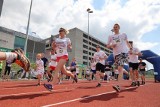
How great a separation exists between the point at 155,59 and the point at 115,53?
15244mm

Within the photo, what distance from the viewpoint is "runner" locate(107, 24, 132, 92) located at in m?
7.46

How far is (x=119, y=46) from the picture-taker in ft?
24.9

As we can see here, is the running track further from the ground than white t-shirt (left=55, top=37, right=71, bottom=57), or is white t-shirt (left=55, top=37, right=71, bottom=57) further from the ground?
white t-shirt (left=55, top=37, right=71, bottom=57)

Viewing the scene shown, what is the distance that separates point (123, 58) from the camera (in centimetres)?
748

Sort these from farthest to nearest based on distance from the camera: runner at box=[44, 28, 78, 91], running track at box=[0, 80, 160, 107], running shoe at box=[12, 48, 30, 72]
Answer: runner at box=[44, 28, 78, 91]
running shoe at box=[12, 48, 30, 72]
running track at box=[0, 80, 160, 107]

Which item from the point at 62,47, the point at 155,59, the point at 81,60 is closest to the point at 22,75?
the point at 155,59

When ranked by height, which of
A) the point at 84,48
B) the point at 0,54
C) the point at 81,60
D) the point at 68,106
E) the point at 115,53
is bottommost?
the point at 68,106

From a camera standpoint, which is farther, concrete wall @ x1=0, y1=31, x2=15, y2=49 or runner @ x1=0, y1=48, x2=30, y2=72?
concrete wall @ x1=0, y1=31, x2=15, y2=49

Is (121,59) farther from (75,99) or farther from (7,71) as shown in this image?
(7,71)

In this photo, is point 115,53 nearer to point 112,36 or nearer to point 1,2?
point 112,36

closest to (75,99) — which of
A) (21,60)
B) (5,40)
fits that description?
(21,60)

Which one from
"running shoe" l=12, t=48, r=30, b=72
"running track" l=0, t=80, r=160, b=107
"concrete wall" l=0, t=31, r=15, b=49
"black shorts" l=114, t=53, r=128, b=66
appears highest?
"concrete wall" l=0, t=31, r=15, b=49

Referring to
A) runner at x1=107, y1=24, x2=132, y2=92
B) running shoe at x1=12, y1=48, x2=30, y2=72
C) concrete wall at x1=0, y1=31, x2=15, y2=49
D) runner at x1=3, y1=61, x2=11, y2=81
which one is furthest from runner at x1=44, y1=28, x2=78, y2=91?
concrete wall at x1=0, y1=31, x2=15, y2=49

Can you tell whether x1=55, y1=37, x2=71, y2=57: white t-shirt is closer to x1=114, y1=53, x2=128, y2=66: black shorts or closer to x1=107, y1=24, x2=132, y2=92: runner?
x1=107, y1=24, x2=132, y2=92: runner
